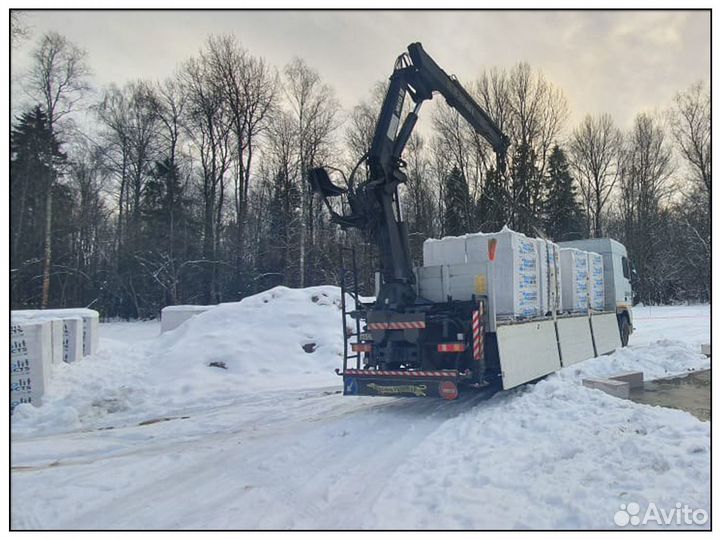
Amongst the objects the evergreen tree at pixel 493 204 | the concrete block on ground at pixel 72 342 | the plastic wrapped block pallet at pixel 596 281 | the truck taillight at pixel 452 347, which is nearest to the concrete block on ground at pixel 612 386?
the truck taillight at pixel 452 347

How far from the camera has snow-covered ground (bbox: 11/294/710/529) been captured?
4168mm

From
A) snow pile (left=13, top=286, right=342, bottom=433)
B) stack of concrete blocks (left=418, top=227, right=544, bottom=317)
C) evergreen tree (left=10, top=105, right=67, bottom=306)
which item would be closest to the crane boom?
stack of concrete blocks (left=418, top=227, right=544, bottom=317)

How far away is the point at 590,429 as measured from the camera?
601 centimetres

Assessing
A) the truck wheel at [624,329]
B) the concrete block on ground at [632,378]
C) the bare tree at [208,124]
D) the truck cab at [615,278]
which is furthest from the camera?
the bare tree at [208,124]

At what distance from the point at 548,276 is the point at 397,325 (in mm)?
3906

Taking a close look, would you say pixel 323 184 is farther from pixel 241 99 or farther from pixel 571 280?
pixel 241 99

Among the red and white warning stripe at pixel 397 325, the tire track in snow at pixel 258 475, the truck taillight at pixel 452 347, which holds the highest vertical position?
the red and white warning stripe at pixel 397 325

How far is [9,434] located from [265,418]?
5.38 metres

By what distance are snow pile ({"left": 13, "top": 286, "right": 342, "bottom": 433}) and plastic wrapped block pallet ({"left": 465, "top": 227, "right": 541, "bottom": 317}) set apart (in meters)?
4.40

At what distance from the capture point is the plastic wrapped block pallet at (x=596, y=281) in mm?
13195

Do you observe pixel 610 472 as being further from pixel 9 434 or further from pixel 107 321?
pixel 107 321

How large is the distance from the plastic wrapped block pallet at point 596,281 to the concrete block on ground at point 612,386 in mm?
4823

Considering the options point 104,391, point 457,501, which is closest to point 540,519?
point 457,501

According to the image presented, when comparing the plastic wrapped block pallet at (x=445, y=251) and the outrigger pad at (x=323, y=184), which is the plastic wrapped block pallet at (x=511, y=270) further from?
the outrigger pad at (x=323, y=184)
